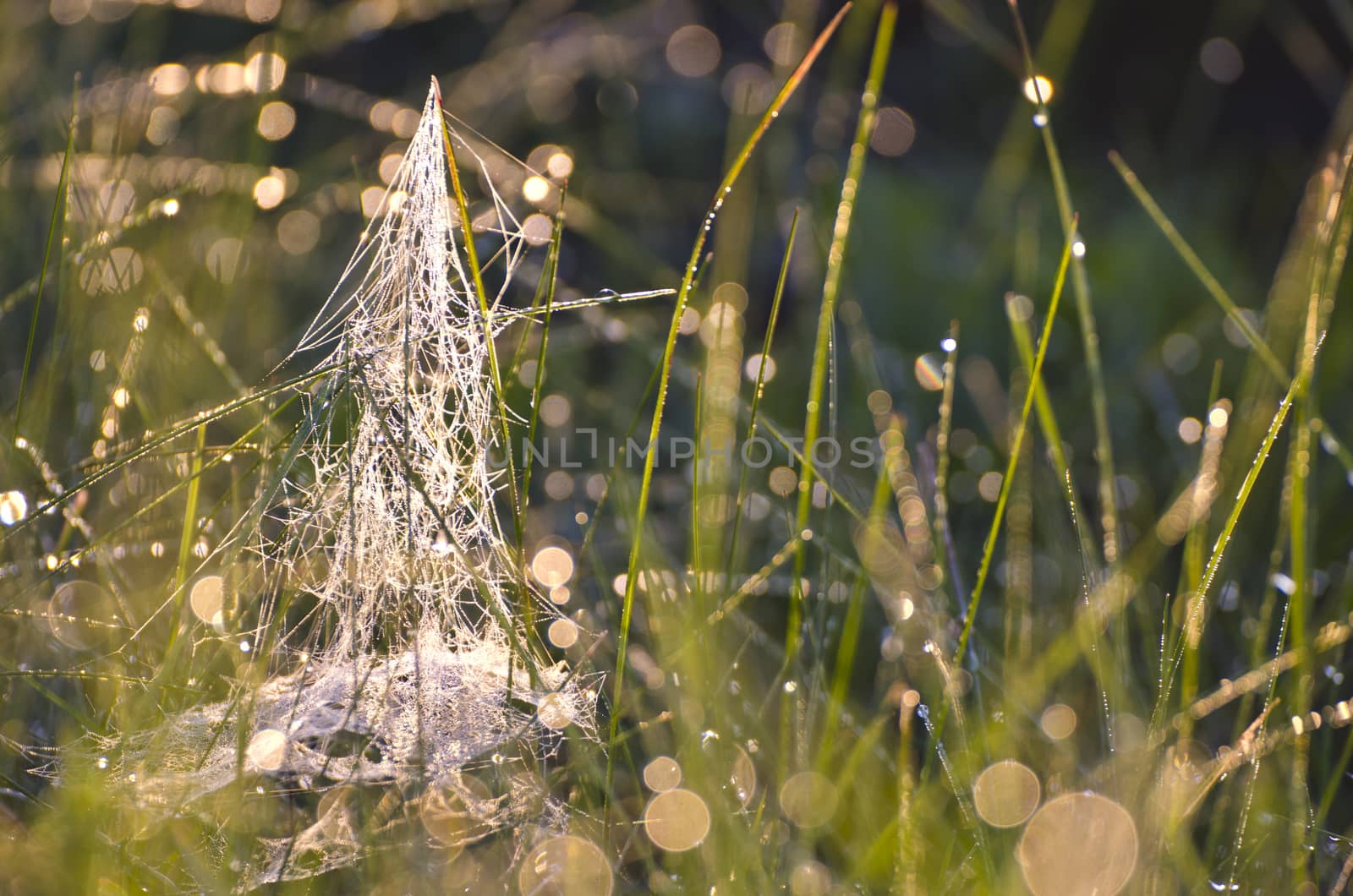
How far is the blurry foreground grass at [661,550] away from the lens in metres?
0.81

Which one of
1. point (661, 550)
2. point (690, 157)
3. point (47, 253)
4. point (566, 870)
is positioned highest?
point (690, 157)

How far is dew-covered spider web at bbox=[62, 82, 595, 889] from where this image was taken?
81cm

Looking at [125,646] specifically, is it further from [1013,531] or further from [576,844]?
[1013,531]

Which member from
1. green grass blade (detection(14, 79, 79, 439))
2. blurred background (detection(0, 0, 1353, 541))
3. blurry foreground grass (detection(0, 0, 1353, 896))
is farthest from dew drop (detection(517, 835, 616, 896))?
blurred background (detection(0, 0, 1353, 541))

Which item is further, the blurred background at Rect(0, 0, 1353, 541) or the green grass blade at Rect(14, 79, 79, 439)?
the blurred background at Rect(0, 0, 1353, 541)

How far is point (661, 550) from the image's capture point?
1.14 m

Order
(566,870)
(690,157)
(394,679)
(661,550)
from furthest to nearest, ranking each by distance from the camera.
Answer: (690,157), (661,550), (394,679), (566,870)

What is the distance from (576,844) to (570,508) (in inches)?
28.4

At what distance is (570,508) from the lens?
151 centimetres

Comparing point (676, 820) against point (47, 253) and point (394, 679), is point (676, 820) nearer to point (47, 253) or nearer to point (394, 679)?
point (394, 679)

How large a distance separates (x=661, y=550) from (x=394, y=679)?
328 mm

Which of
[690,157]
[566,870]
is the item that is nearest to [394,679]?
[566,870]

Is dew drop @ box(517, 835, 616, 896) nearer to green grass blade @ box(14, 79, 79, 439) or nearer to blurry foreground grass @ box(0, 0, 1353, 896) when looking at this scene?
blurry foreground grass @ box(0, 0, 1353, 896)

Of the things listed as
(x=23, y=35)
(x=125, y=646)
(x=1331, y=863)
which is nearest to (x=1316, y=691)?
(x=1331, y=863)
